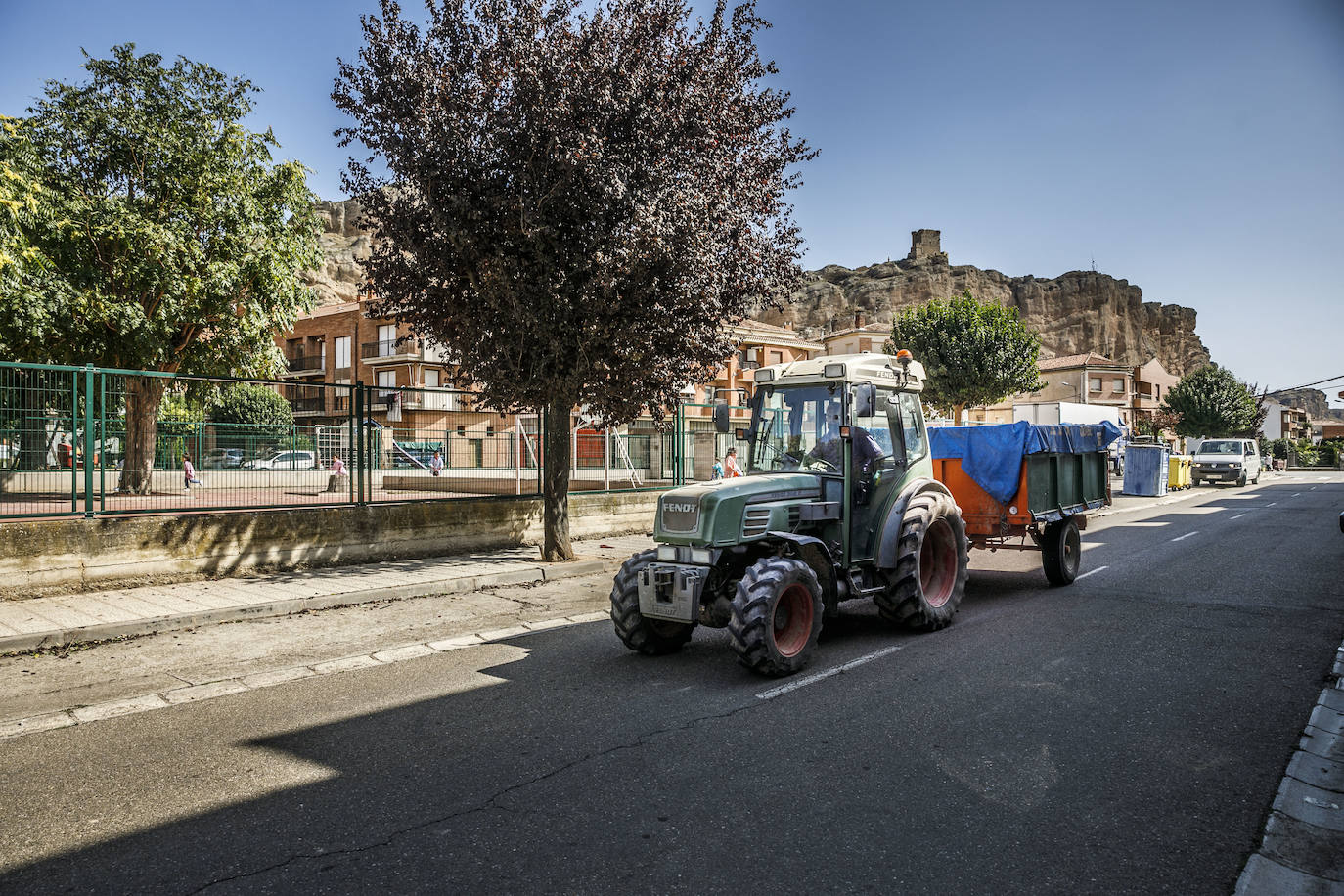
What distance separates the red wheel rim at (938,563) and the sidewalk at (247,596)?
539cm

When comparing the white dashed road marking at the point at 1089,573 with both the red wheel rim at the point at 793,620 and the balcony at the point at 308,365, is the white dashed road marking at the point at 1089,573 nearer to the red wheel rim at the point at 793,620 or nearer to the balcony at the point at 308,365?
the red wheel rim at the point at 793,620

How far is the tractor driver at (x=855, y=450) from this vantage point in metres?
6.87

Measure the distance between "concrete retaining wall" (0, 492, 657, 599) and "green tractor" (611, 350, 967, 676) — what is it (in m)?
5.96

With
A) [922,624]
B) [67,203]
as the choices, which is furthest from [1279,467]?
[67,203]

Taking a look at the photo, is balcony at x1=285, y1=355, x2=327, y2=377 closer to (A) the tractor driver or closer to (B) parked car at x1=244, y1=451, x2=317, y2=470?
(B) parked car at x1=244, y1=451, x2=317, y2=470

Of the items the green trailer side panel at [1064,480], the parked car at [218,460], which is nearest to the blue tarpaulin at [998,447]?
the green trailer side panel at [1064,480]

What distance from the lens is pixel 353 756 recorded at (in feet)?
14.4

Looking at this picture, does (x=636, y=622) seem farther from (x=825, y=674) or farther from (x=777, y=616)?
(x=825, y=674)

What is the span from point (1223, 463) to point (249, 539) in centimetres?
3906

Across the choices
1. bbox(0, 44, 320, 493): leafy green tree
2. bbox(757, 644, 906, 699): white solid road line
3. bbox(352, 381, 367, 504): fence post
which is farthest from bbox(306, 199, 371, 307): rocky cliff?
bbox(757, 644, 906, 699): white solid road line

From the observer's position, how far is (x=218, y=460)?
10.0 meters

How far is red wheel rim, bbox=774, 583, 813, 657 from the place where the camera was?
233 inches

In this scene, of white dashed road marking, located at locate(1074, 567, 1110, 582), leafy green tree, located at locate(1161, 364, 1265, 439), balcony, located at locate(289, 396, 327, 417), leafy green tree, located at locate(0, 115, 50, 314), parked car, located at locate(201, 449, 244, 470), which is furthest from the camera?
leafy green tree, located at locate(1161, 364, 1265, 439)

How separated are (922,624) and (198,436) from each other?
8759 millimetres
